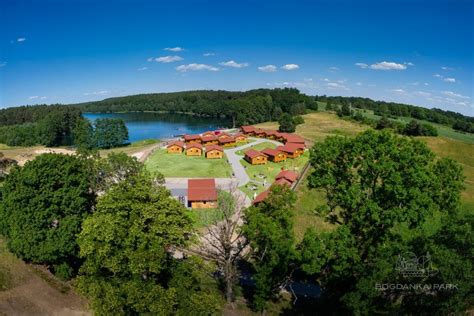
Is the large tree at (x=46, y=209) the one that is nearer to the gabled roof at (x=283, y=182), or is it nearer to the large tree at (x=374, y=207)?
the large tree at (x=374, y=207)

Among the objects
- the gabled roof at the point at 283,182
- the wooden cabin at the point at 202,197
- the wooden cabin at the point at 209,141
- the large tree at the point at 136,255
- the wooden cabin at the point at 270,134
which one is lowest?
the wooden cabin at the point at 202,197

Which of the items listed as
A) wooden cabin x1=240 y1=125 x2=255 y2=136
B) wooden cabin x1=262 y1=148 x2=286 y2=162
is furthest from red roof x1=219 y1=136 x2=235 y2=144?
wooden cabin x1=262 y1=148 x2=286 y2=162

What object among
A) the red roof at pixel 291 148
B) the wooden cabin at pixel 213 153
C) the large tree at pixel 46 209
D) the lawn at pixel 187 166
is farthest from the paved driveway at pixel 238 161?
the large tree at pixel 46 209

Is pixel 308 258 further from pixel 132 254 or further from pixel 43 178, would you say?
pixel 43 178

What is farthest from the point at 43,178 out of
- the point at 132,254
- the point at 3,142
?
the point at 3,142

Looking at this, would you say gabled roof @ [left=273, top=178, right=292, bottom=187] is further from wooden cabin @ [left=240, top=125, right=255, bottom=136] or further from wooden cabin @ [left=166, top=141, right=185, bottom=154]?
wooden cabin @ [left=240, top=125, right=255, bottom=136]

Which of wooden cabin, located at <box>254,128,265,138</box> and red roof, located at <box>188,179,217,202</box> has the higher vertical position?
wooden cabin, located at <box>254,128,265,138</box>
